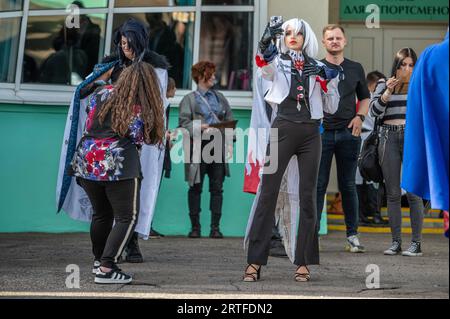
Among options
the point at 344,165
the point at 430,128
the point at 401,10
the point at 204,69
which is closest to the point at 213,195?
the point at 204,69

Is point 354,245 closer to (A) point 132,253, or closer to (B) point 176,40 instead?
(A) point 132,253

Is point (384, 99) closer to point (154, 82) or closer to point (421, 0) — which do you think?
point (154, 82)

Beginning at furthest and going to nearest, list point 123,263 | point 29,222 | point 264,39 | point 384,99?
point 29,222, point 384,99, point 123,263, point 264,39

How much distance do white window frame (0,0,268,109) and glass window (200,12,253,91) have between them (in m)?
0.08

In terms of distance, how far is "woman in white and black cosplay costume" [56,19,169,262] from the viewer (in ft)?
28.8

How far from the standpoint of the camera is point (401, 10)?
15391mm

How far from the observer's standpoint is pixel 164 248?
10617mm

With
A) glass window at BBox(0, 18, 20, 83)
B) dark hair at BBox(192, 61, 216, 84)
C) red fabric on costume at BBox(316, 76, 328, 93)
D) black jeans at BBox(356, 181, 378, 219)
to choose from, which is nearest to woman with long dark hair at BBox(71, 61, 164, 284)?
red fabric on costume at BBox(316, 76, 328, 93)

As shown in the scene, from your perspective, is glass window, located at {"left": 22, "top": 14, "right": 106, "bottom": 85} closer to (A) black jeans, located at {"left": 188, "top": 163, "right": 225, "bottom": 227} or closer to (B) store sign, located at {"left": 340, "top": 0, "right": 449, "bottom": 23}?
(A) black jeans, located at {"left": 188, "top": 163, "right": 225, "bottom": 227}

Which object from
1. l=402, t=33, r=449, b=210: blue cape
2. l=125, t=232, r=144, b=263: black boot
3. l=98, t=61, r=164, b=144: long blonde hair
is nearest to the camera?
l=402, t=33, r=449, b=210: blue cape

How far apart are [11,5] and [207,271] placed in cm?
498

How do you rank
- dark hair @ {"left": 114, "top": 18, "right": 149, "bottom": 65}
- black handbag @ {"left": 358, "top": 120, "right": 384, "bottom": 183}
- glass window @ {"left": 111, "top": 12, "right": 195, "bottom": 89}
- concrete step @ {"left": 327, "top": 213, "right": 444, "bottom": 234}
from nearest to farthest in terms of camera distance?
dark hair @ {"left": 114, "top": 18, "right": 149, "bottom": 65}
black handbag @ {"left": 358, "top": 120, "right": 384, "bottom": 183}
glass window @ {"left": 111, "top": 12, "right": 195, "bottom": 89}
concrete step @ {"left": 327, "top": 213, "right": 444, "bottom": 234}
